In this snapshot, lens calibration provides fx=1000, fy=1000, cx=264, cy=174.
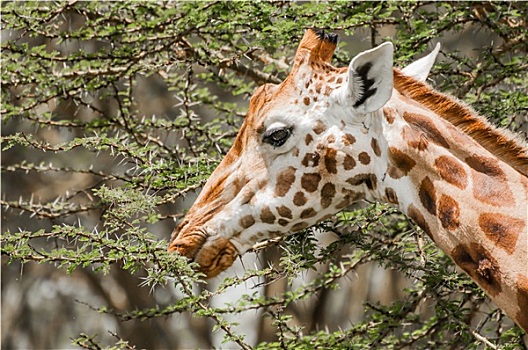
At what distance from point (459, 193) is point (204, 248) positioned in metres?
1.07

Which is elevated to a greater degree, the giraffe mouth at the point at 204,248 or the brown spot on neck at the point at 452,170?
the giraffe mouth at the point at 204,248

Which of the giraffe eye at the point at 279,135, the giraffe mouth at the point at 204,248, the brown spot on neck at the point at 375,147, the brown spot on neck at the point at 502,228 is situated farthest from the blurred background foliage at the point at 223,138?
the brown spot on neck at the point at 502,228

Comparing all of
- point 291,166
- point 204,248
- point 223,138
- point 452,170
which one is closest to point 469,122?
point 452,170

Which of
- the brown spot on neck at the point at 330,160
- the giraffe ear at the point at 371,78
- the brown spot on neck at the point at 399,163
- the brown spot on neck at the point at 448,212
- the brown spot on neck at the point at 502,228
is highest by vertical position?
the giraffe ear at the point at 371,78

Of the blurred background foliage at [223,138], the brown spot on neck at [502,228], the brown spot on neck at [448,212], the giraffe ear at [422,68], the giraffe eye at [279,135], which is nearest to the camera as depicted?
the brown spot on neck at [502,228]

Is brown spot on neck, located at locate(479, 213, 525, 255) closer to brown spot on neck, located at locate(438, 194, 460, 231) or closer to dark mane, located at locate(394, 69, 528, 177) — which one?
brown spot on neck, located at locate(438, 194, 460, 231)

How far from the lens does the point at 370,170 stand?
395cm

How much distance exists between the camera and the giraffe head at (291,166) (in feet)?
13.0

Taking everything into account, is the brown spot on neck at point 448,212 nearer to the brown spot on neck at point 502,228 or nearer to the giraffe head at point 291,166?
the brown spot on neck at point 502,228

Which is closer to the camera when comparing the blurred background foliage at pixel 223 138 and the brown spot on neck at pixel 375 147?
the brown spot on neck at pixel 375 147

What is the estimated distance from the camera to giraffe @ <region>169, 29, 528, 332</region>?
3.75 metres

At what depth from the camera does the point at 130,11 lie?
269 inches

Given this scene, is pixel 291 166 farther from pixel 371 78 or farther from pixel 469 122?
pixel 469 122

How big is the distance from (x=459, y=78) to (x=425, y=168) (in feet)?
8.49
